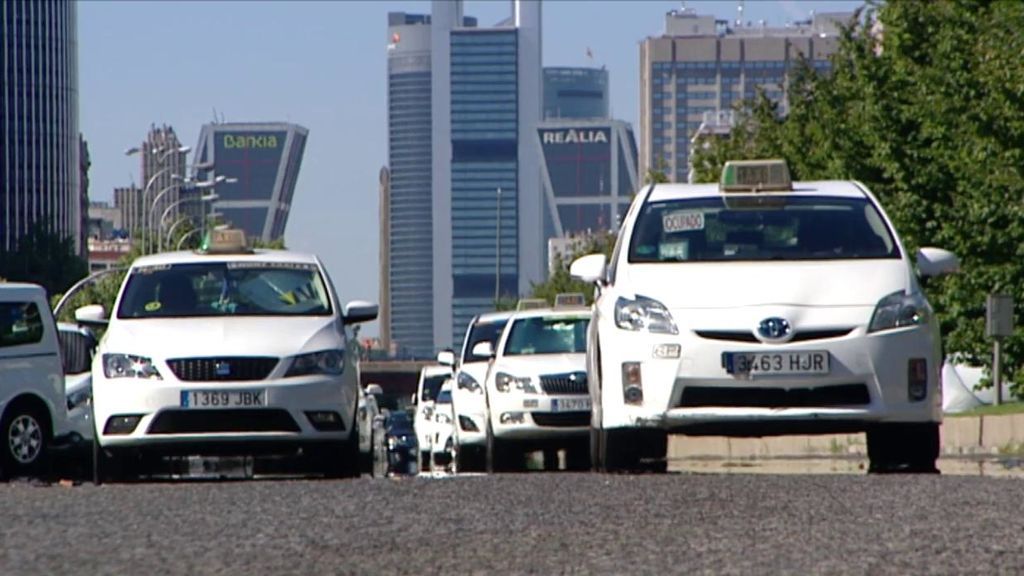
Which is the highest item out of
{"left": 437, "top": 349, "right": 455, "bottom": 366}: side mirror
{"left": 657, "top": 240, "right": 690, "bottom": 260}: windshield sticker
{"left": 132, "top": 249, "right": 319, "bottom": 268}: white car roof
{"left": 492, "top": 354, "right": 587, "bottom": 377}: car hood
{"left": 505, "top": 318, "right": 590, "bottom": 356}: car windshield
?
{"left": 657, "top": 240, "right": 690, "bottom": 260}: windshield sticker

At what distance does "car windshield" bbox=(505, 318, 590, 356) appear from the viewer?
80.6 ft

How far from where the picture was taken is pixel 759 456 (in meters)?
32.9

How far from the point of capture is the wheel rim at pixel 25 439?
22.0m

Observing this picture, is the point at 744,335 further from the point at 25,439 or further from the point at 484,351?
the point at 484,351

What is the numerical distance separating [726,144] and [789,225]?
46.1m

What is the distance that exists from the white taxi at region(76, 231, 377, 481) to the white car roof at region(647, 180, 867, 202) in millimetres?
2479

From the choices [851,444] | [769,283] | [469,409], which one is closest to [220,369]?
[769,283]

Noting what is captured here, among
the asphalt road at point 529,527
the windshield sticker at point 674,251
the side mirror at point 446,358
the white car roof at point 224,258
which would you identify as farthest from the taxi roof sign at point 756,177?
the side mirror at point 446,358

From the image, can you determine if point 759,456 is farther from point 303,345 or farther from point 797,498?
point 797,498

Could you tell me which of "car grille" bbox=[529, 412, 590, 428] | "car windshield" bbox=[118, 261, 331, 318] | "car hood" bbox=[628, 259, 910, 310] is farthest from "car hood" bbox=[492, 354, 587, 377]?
"car hood" bbox=[628, 259, 910, 310]

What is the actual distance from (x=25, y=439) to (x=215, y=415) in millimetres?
5906

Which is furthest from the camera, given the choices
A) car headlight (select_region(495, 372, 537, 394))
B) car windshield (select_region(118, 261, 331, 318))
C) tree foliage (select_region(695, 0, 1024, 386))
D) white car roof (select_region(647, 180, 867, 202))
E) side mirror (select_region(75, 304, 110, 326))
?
tree foliage (select_region(695, 0, 1024, 386))

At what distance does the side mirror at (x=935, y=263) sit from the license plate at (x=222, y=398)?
4.37 metres

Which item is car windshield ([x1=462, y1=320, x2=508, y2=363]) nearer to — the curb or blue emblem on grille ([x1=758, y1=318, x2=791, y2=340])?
the curb
